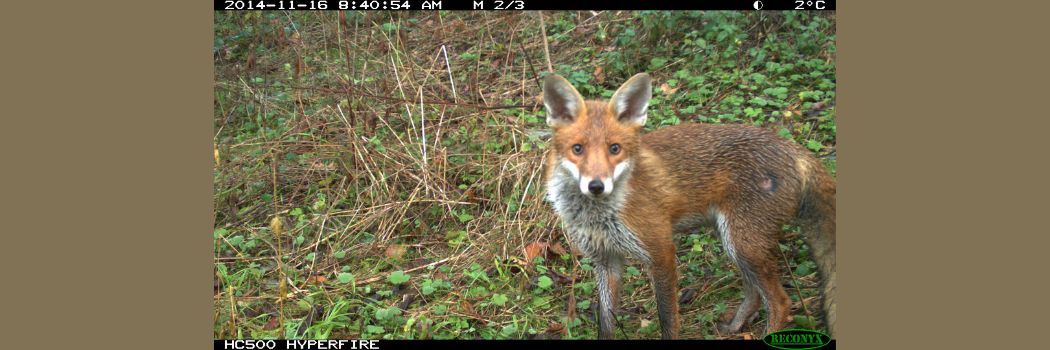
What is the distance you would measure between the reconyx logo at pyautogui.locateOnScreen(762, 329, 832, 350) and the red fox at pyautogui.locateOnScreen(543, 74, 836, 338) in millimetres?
94

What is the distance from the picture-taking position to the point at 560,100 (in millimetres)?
5262

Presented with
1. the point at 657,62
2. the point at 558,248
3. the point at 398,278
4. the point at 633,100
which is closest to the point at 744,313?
the point at 558,248

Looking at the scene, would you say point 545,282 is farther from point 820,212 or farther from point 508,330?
point 820,212

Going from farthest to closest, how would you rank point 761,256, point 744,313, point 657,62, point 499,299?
1. point 657,62
2. point 499,299
3. point 744,313
4. point 761,256

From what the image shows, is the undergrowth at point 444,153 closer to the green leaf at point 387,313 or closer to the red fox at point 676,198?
the green leaf at point 387,313

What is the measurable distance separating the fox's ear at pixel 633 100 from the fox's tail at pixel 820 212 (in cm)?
117

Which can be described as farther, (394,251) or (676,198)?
(394,251)

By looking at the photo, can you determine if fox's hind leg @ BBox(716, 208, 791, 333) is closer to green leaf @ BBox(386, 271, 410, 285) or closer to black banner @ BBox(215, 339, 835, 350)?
black banner @ BBox(215, 339, 835, 350)

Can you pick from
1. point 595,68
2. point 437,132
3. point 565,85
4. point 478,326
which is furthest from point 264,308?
point 595,68

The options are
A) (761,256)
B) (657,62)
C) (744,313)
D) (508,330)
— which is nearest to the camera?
(761,256)

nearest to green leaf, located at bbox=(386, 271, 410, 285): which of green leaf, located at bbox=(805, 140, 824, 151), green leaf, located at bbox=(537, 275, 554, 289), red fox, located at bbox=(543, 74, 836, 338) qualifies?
green leaf, located at bbox=(537, 275, 554, 289)

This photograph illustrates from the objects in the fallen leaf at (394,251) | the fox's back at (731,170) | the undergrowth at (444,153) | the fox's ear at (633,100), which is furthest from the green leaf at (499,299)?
the fox's ear at (633,100)

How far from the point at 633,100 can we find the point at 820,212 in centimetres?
143

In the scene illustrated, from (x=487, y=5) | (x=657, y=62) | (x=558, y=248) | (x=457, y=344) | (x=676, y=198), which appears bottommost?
(x=457, y=344)
